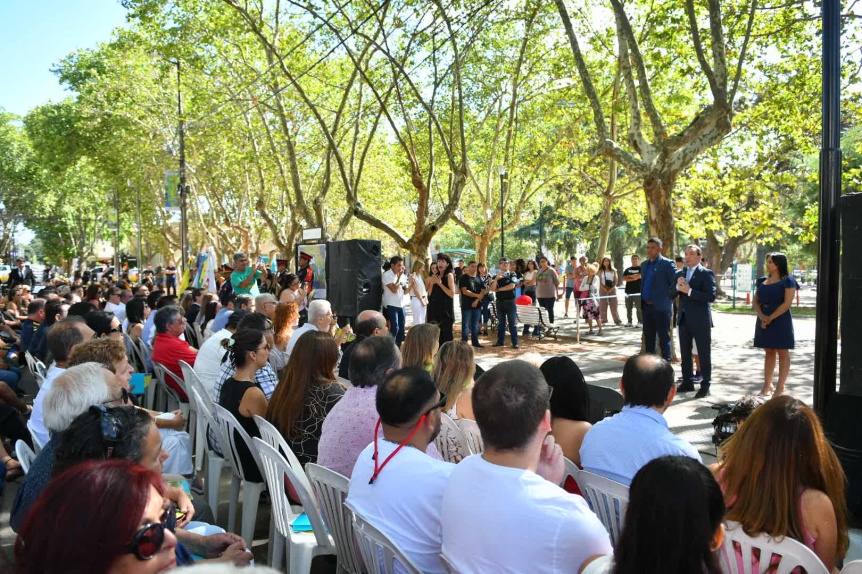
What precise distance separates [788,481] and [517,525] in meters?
1.06

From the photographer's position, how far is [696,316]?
8758 millimetres

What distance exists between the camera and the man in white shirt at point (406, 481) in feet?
8.82

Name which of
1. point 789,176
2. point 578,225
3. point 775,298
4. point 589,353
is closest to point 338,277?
point 589,353

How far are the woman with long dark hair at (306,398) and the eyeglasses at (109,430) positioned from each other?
5.09ft

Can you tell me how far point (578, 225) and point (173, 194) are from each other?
32294 millimetres

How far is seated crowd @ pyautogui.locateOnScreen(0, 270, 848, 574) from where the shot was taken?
167cm

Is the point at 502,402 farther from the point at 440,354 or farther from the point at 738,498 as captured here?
the point at 440,354

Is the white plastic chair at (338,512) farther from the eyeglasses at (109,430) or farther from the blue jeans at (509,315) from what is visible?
the blue jeans at (509,315)

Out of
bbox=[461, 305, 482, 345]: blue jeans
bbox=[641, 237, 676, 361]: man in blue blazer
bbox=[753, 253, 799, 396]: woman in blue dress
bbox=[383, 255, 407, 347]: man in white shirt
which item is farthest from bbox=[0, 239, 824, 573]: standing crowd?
bbox=[461, 305, 482, 345]: blue jeans

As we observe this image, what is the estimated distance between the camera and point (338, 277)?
13.5 metres

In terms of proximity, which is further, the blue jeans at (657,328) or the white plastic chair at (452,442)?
the blue jeans at (657,328)

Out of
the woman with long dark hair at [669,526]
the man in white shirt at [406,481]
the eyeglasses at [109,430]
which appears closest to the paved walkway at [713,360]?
the man in white shirt at [406,481]

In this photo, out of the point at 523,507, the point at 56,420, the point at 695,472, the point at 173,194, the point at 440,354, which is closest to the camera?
the point at 695,472

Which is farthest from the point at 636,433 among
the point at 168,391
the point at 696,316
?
the point at 696,316
